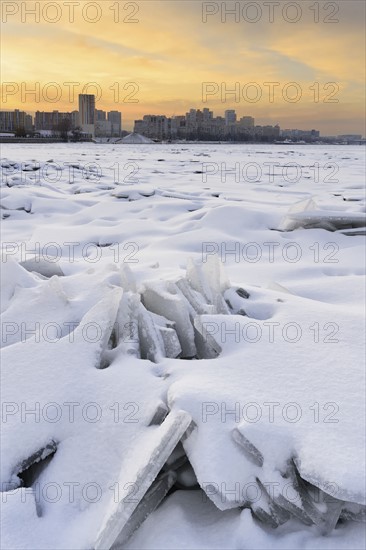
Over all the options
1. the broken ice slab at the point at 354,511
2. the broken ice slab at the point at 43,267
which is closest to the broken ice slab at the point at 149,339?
the broken ice slab at the point at 354,511

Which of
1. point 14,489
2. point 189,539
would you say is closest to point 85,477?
point 14,489

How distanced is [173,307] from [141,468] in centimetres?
92

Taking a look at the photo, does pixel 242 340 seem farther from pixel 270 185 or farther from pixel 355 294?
pixel 270 185

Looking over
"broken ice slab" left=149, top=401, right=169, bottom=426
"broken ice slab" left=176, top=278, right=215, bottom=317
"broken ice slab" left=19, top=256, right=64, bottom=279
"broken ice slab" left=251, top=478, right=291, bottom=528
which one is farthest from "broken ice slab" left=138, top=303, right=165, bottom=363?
"broken ice slab" left=19, top=256, right=64, bottom=279

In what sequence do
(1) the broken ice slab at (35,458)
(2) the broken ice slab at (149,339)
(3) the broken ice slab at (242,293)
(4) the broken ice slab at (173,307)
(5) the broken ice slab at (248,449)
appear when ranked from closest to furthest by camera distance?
(5) the broken ice slab at (248,449), (1) the broken ice slab at (35,458), (2) the broken ice slab at (149,339), (4) the broken ice slab at (173,307), (3) the broken ice slab at (242,293)

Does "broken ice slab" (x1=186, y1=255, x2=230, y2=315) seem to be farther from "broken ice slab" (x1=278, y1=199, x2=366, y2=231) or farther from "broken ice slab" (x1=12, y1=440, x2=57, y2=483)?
"broken ice slab" (x1=278, y1=199, x2=366, y2=231)

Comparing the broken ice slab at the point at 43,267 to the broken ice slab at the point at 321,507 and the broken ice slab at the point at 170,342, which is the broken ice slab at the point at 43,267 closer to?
the broken ice slab at the point at 170,342

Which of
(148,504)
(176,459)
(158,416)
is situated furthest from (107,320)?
(148,504)

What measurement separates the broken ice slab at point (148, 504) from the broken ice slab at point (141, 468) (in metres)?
0.04

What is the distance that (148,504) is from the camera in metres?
1.55

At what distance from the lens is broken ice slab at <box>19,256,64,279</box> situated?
3350 mm

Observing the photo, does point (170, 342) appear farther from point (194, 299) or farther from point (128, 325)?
point (194, 299)

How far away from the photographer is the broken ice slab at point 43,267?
11.0 feet

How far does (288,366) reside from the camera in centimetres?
198
